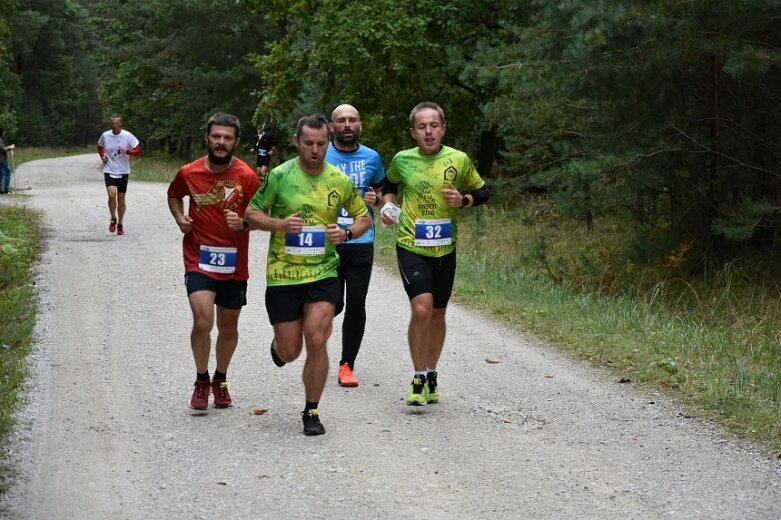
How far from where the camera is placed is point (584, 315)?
11.7 metres

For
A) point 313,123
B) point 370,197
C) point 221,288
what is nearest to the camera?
point 313,123

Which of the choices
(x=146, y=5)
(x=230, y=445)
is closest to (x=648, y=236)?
(x=230, y=445)

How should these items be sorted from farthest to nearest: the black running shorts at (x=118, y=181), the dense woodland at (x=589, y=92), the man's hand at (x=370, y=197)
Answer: the black running shorts at (x=118, y=181) < the dense woodland at (x=589, y=92) < the man's hand at (x=370, y=197)

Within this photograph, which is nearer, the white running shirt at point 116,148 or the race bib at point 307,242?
the race bib at point 307,242

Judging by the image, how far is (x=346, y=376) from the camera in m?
8.46

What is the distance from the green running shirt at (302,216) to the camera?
691cm

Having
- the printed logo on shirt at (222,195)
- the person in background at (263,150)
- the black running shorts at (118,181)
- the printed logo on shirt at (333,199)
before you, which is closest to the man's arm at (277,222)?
the printed logo on shirt at (333,199)

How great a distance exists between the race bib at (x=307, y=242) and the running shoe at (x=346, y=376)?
1.77 m

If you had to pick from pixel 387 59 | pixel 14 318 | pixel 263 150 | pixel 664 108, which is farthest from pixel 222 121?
pixel 263 150

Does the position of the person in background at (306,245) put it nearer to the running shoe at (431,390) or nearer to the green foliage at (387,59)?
the running shoe at (431,390)

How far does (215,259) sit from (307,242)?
72 cm

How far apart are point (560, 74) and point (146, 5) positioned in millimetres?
34623

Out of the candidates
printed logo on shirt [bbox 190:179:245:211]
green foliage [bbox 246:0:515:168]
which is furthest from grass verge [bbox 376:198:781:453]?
green foliage [bbox 246:0:515:168]

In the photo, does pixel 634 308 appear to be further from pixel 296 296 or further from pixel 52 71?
pixel 52 71
